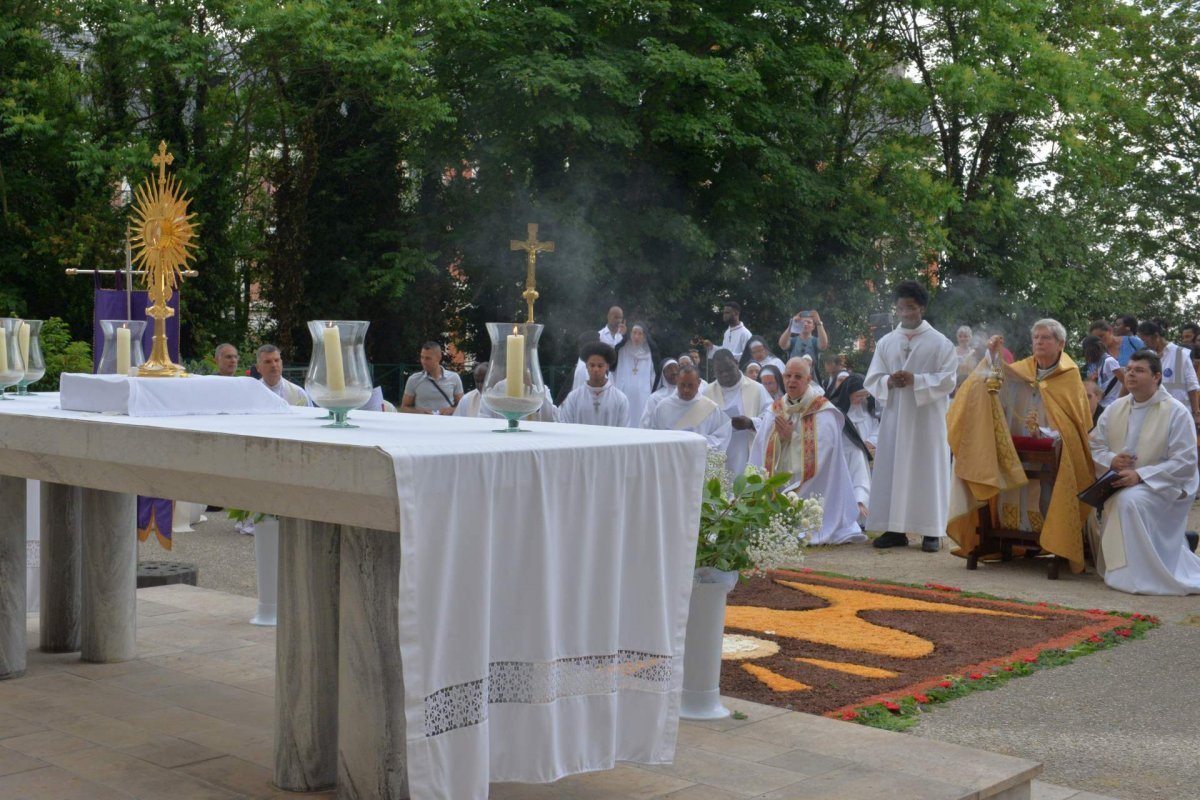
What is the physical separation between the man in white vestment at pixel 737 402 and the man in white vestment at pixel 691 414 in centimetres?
41

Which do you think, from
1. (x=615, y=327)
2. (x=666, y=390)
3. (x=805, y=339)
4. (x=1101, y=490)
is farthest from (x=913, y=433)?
(x=615, y=327)

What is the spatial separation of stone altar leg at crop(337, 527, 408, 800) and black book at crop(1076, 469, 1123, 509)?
6634mm

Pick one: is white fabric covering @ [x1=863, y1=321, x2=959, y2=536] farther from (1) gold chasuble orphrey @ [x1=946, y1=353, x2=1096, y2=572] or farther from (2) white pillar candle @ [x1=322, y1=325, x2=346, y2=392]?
(2) white pillar candle @ [x1=322, y1=325, x2=346, y2=392]

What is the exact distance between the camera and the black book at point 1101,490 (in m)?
9.22

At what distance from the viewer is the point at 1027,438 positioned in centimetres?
999

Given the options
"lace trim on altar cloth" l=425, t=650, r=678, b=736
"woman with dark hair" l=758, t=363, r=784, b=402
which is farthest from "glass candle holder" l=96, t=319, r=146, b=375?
"woman with dark hair" l=758, t=363, r=784, b=402

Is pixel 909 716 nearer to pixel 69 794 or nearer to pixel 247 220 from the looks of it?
pixel 69 794

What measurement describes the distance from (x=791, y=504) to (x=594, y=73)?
1681 cm

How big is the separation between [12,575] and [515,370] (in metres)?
2.65

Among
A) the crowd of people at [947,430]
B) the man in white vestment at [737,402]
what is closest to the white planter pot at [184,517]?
the crowd of people at [947,430]

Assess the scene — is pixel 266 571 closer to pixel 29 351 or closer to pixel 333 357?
pixel 29 351

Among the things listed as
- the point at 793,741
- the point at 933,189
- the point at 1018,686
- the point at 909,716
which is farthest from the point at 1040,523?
the point at 933,189

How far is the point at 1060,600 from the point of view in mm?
8758

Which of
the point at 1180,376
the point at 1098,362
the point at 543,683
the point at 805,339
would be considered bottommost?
the point at 543,683
